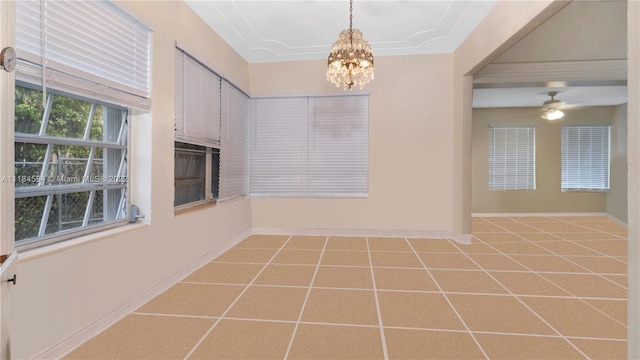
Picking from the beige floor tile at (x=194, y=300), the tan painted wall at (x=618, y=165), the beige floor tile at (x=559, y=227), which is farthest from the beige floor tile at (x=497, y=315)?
the tan painted wall at (x=618, y=165)

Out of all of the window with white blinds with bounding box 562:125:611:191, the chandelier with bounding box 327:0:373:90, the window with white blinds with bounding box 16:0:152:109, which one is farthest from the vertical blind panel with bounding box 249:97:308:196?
the window with white blinds with bounding box 562:125:611:191

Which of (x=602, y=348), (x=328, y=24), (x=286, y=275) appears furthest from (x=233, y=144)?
(x=602, y=348)

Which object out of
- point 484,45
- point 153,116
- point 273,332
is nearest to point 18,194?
point 153,116

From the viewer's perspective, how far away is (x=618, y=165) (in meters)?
7.04

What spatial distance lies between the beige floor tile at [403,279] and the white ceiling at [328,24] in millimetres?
2960

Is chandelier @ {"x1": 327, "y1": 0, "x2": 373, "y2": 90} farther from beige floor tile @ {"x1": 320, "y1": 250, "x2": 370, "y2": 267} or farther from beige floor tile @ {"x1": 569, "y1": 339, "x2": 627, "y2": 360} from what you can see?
beige floor tile @ {"x1": 569, "y1": 339, "x2": 627, "y2": 360}

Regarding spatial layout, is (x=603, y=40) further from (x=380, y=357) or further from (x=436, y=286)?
(x=380, y=357)

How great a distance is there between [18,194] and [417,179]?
454 centimetres

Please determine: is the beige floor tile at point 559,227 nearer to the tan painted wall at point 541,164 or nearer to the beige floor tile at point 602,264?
the tan painted wall at point 541,164

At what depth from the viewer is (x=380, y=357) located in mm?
1794

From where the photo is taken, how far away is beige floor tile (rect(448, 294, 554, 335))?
211cm

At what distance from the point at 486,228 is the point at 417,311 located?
4.27 metres

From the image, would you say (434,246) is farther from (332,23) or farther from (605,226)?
(605,226)

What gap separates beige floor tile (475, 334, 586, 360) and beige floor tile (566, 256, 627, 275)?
2.05 m
